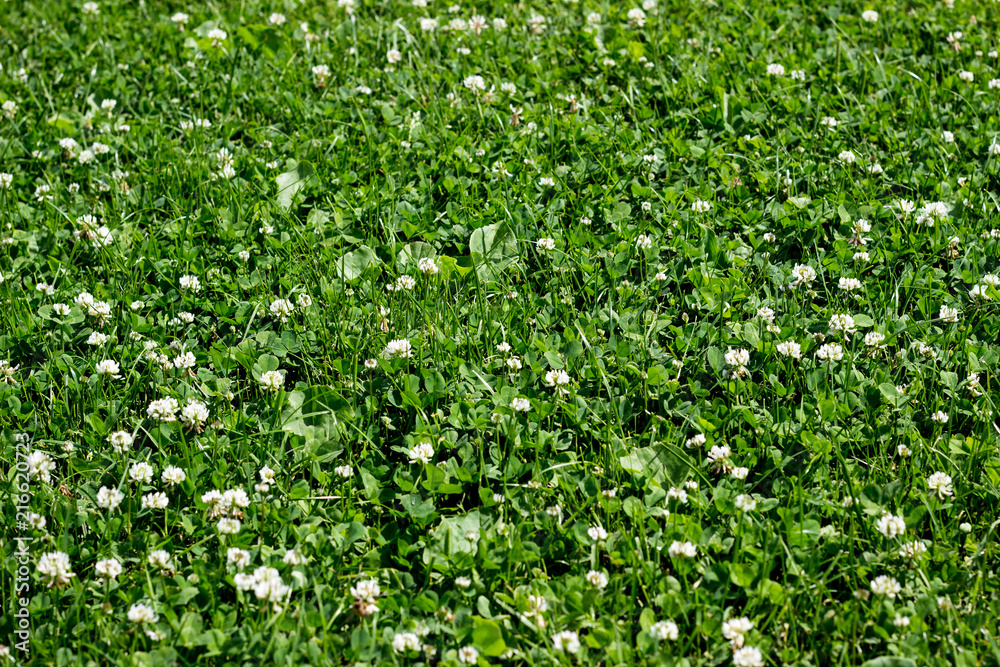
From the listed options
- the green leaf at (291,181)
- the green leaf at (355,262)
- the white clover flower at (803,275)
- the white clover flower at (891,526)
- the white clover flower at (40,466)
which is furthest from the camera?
the green leaf at (291,181)

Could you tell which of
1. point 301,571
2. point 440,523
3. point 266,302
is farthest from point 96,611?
Result: point 266,302

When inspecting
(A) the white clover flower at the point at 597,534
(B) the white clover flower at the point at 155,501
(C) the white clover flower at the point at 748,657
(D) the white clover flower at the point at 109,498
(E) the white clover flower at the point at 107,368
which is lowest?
(C) the white clover flower at the point at 748,657

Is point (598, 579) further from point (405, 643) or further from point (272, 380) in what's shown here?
point (272, 380)

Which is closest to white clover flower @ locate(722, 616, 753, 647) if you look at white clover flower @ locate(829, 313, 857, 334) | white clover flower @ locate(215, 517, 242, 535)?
white clover flower @ locate(829, 313, 857, 334)

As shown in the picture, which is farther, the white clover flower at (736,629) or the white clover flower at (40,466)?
the white clover flower at (40,466)

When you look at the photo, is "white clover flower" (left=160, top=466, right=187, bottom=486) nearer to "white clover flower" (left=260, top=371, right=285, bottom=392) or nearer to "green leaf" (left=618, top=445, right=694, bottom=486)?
"white clover flower" (left=260, top=371, right=285, bottom=392)

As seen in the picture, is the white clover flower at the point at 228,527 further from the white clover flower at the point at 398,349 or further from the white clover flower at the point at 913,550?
the white clover flower at the point at 913,550

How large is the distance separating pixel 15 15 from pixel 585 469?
14.0 feet

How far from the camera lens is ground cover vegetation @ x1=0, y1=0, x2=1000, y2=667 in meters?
2.25

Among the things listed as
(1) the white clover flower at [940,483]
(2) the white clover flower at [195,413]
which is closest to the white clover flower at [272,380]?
(2) the white clover flower at [195,413]

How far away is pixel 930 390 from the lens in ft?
9.11

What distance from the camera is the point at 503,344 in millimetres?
2891

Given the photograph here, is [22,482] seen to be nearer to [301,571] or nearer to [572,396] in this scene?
[301,571]

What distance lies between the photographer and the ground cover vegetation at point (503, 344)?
2254 mm
